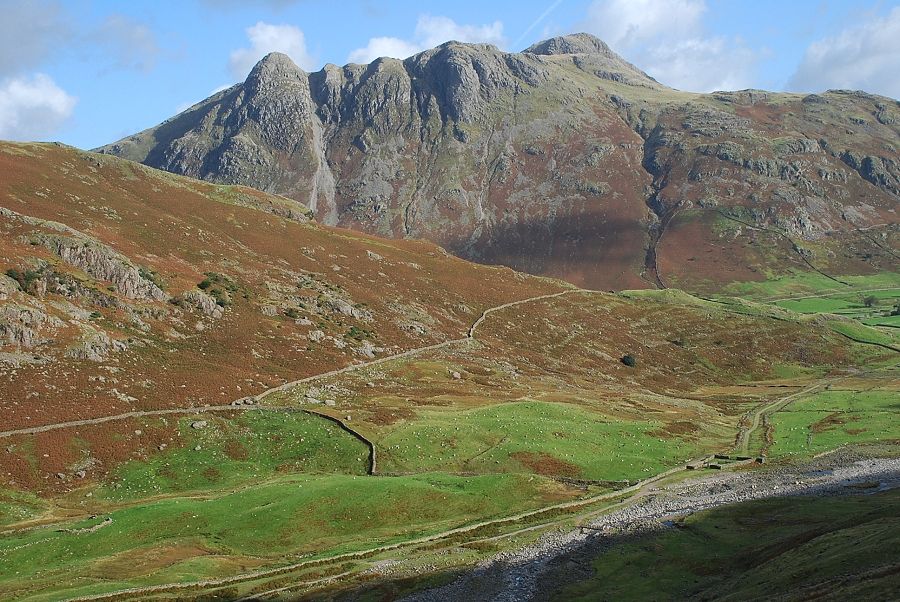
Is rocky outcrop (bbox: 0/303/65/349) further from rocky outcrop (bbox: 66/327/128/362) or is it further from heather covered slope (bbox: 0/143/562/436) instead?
rocky outcrop (bbox: 66/327/128/362)

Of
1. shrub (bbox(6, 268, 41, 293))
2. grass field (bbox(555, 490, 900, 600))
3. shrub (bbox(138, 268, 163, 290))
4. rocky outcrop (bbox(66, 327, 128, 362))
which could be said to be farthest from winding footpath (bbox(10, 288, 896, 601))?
shrub (bbox(138, 268, 163, 290))

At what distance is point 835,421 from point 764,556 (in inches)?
2641

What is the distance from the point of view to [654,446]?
288 ft

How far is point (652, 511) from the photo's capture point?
6344cm

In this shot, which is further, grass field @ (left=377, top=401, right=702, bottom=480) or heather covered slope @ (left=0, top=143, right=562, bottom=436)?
heather covered slope @ (left=0, top=143, right=562, bottom=436)

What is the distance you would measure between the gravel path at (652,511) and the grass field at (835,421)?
8680 mm

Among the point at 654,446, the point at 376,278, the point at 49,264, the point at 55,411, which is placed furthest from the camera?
the point at 376,278

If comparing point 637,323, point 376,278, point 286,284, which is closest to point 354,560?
point 286,284

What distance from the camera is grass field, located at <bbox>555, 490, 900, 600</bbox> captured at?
35438mm

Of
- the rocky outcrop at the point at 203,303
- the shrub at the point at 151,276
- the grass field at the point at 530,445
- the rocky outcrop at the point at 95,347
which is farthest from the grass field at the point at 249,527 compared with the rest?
the shrub at the point at 151,276

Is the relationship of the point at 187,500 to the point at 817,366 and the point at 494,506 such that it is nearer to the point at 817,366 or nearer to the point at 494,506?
the point at 494,506

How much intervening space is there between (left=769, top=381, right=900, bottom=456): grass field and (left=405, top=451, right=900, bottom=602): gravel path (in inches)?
342

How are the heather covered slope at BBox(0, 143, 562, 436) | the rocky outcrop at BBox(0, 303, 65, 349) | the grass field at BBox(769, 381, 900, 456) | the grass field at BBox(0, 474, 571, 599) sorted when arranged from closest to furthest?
the grass field at BBox(0, 474, 571, 599)
the rocky outcrop at BBox(0, 303, 65, 349)
the heather covered slope at BBox(0, 143, 562, 436)
the grass field at BBox(769, 381, 900, 456)

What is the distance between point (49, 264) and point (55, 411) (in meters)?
30.9
